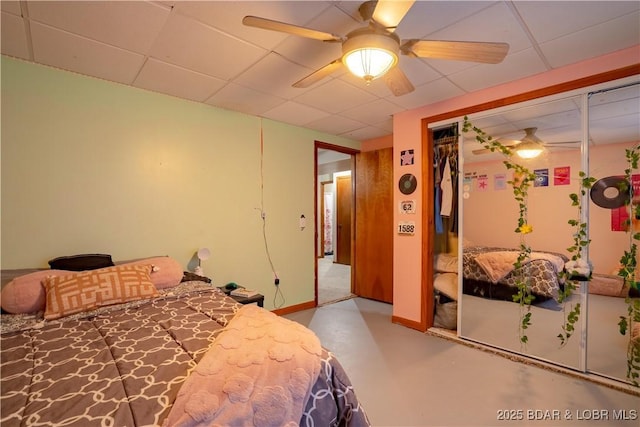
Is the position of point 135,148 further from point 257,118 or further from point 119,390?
point 119,390

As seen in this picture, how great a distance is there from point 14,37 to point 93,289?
5.61 ft

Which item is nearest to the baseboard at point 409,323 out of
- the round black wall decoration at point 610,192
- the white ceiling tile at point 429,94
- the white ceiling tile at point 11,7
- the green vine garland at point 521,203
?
the green vine garland at point 521,203

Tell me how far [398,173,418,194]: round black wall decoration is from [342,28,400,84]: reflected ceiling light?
5.62 feet

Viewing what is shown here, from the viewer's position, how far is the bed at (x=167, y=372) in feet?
3.05

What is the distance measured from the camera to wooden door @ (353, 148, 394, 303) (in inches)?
161

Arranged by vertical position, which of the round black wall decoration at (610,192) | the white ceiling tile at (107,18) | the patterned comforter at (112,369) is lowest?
the patterned comforter at (112,369)

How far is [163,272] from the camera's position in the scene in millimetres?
2344

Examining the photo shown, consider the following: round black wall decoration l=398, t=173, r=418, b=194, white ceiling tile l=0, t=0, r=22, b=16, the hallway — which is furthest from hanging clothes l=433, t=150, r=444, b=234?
white ceiling tile l=0, t=0, r=22, b=16

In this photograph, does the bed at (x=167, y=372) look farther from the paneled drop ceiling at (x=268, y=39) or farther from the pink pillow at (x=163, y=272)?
the paneled drop ceiling at (x=268, y=39)

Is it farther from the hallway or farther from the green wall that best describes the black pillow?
the hallway

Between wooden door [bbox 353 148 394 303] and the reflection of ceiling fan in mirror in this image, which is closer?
the reflection of ceiling fan in mirror

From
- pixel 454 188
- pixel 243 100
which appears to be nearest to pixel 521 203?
pixel 454 188

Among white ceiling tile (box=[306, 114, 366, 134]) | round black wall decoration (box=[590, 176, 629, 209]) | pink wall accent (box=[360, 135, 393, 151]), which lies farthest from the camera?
pink wall accent (box=[360, 135, 393, 151])

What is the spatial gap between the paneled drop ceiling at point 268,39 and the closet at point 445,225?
56 cm
